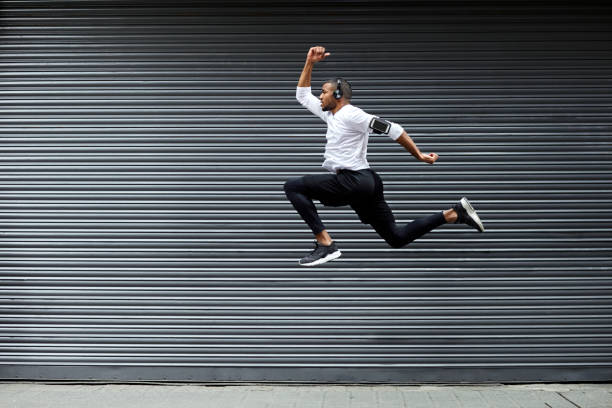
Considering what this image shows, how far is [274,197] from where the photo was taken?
8797mm

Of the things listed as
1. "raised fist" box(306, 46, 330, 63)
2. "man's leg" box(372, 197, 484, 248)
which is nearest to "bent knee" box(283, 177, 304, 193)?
"man's leg" box(372, 197, 484, 248)

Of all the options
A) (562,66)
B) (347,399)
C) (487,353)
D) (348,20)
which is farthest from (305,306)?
(562,66)

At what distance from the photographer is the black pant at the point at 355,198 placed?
227 inches

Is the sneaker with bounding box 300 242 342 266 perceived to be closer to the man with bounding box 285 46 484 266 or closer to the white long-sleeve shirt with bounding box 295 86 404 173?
the man with bounding box 285 46 484 266

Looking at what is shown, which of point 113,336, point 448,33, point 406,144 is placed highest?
point 448,33

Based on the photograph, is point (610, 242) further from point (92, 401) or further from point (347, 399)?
point (92, 401)

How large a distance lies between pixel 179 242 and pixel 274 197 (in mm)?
1239

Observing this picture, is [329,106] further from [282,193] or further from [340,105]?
[282,193]

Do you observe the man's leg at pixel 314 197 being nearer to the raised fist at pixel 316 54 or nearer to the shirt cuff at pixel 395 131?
the shirt cuff at pixel 395 131

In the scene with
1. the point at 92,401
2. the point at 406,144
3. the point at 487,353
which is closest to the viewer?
the point at 406,144

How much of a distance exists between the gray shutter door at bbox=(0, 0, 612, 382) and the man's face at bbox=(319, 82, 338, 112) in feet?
10.2

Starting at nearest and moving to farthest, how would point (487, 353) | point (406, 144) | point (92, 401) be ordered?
point (406, 144) < point (92, 401) < point (487, 353)

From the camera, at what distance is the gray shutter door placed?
870cm

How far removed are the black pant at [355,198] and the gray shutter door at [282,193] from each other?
2.71m
